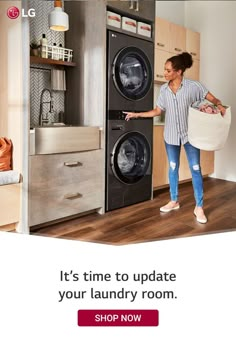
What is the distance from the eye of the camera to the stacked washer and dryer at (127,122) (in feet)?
5.58

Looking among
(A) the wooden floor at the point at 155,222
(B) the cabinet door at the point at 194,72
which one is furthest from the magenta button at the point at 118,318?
(B) the cabinet door at the point at 194,72

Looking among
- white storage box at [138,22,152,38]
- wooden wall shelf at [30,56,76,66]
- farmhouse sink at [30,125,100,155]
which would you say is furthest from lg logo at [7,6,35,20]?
white storage box at [138,22,152,38]

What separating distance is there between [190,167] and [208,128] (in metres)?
0.31

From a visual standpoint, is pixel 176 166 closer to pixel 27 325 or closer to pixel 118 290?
pixel 118 290

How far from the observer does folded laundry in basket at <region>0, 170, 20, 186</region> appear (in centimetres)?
129

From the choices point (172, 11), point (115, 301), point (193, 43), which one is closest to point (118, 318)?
point (115, 301)

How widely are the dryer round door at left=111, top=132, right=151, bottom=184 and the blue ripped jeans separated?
9.6 inches

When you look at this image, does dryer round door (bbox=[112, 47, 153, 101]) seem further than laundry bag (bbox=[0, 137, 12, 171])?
Yes

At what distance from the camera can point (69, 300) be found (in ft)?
2.37

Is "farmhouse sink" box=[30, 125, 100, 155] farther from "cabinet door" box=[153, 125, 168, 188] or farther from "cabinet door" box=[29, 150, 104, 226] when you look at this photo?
"cabinet door" box=[153, 125, 168, 188]

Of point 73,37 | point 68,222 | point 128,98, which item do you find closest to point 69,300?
point 68,222

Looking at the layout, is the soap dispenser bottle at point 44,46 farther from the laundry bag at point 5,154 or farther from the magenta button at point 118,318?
the magenta button at point 118,318

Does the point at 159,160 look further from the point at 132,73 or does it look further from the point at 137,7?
the point at 137,7

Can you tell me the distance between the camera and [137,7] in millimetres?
1744
